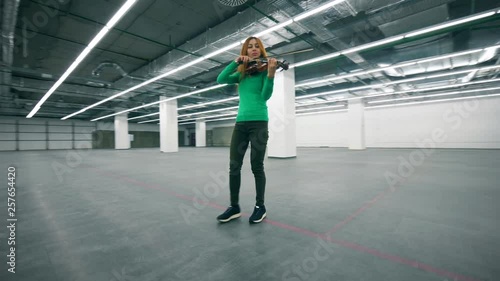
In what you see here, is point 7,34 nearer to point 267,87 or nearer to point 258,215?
point 267,87

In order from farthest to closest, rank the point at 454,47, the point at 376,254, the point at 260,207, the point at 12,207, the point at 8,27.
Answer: the point at 454,47, the point at 8,27, the point at 12,207, the point at 260,207, the point at 376,254

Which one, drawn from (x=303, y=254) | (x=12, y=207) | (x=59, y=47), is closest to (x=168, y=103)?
(x=59, y=47)

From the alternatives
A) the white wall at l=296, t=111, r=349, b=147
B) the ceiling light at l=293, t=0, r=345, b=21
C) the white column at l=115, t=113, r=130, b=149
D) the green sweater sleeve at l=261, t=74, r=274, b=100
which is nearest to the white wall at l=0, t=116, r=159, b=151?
the white column at l=115, t=113, r=130, b=149

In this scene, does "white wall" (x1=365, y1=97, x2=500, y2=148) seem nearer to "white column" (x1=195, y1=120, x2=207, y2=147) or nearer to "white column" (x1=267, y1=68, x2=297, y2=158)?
"white column" (x1=267, y1=68, x2=297, y2=158)

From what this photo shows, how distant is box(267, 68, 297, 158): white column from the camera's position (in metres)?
7.54

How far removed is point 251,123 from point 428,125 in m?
17.3

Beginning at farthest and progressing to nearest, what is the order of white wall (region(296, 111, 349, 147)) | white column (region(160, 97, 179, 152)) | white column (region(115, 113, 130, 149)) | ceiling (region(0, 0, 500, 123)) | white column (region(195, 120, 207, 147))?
white column (region(195, 120, 207, 147))
white column (region(115, 113, 130, 149))
white wall (region(296, 111, 349, 147))
white column (region(160, 97, 179, 152))
ceiling (region(0, 0, 500, 123))

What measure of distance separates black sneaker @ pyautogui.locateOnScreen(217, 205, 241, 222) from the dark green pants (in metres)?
0.05

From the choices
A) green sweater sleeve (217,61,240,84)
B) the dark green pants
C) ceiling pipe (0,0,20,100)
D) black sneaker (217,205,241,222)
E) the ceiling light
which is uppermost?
ceiling pipe (0,0,20,100)

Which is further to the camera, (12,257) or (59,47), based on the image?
(59,47)

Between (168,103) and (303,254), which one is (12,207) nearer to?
(303,254)

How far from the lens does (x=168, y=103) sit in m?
12.9

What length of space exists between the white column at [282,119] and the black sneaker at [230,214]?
19.3ft

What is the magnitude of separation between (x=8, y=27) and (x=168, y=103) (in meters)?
8.30
